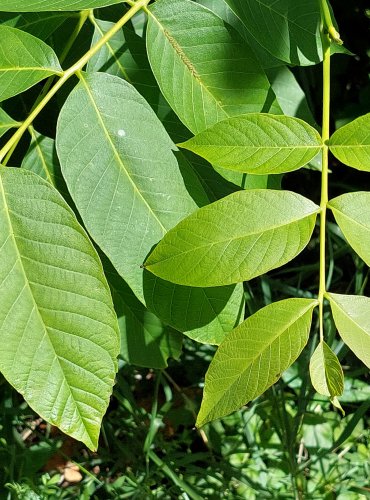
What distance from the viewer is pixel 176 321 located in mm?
1099

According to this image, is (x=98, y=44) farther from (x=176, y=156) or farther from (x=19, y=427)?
(x=19, y=427)

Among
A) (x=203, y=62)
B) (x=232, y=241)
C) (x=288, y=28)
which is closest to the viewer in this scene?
(x=232, y=241)

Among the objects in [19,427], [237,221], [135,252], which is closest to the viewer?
[237,221]

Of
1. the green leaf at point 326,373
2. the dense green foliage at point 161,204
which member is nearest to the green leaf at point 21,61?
the dense green foliage at point 161,204

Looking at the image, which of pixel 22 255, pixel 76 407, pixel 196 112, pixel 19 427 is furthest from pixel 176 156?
pixel 19 427

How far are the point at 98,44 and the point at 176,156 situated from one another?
0.21m

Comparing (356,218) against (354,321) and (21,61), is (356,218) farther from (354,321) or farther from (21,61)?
(21,61)

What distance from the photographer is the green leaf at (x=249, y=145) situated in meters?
0.99

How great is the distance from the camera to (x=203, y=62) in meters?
1.15

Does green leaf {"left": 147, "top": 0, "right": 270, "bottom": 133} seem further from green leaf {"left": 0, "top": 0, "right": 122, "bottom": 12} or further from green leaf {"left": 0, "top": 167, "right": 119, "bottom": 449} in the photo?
green leaf {"left": 0, "top": 167, "right": 119, "bottom": 449}

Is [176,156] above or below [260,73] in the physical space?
below

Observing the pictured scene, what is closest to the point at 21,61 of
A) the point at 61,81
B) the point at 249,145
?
the point at 61,81

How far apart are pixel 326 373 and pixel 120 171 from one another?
42 centimetres

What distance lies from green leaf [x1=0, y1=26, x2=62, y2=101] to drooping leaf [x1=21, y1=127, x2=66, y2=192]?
17cm
